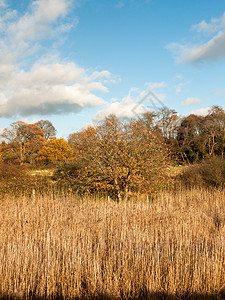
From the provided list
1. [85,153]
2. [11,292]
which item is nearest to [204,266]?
[11,292]

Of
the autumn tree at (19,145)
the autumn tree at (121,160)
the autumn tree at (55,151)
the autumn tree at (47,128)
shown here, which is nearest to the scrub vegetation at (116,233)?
the autumn tree at (121,160)

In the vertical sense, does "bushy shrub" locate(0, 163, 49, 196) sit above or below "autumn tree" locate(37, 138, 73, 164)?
below

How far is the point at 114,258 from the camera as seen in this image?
3.26m

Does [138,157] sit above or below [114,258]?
above

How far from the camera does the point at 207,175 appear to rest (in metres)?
11.2

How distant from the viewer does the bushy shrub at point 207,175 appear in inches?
420

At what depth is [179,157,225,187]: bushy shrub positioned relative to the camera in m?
10.7

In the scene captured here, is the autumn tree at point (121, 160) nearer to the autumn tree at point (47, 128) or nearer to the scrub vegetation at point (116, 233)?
the scrub vegetation at point (116, 233)

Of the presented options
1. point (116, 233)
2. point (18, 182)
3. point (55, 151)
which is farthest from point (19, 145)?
point (116, 233)

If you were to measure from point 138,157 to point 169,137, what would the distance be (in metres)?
19.1

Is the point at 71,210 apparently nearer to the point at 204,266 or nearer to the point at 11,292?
the point at 11,292

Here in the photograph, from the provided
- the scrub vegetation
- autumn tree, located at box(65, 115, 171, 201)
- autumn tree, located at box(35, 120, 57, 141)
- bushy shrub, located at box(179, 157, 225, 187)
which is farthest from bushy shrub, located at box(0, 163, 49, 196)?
autumn tree, located at box(35, 120, 57, 141)

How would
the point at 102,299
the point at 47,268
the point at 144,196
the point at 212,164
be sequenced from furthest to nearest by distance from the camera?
the point at 212,164
the point at 144,196
the point at 47,268
the point at 102,299

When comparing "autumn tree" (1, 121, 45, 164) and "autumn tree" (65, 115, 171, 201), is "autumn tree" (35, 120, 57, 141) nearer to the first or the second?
"autumn tree" (1, 121, 45, 164)
